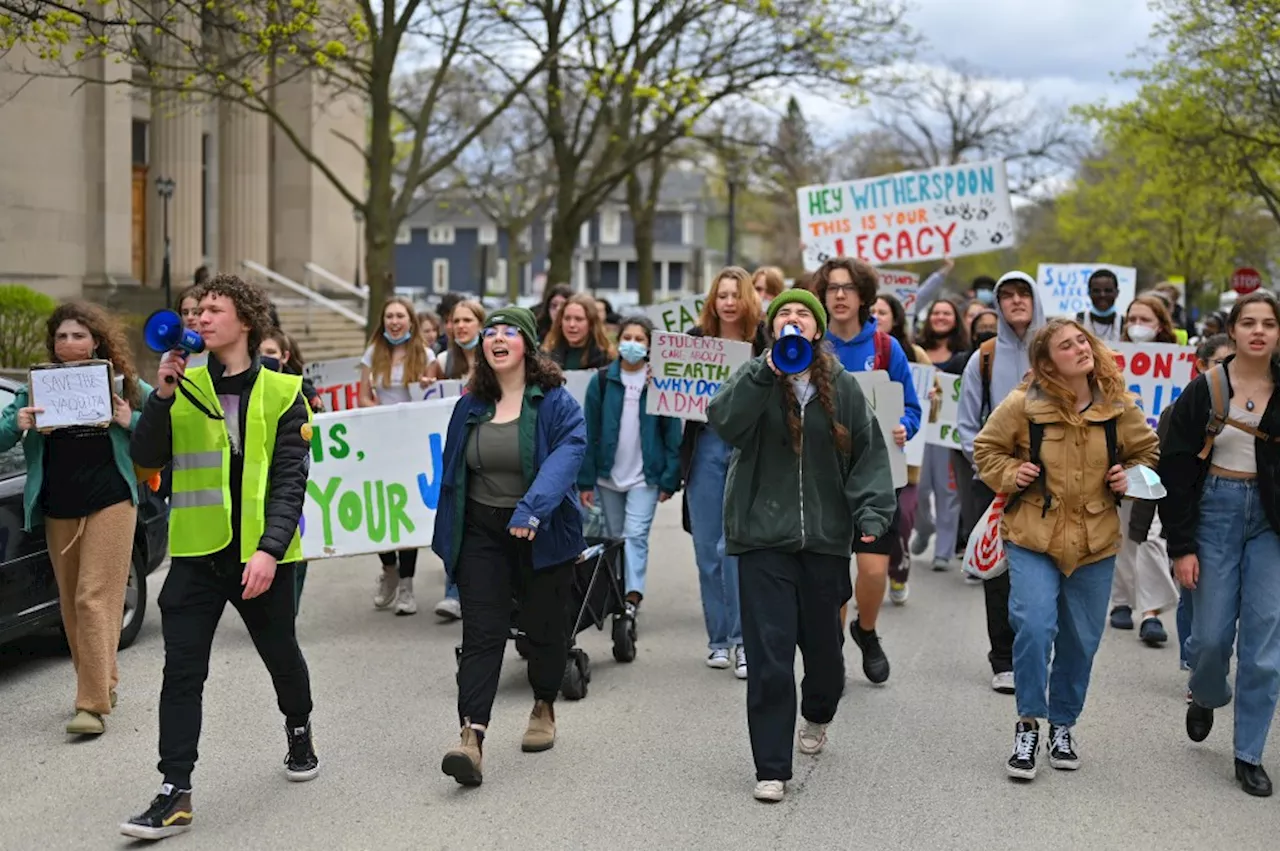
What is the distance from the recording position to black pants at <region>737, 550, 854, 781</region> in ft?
19.4

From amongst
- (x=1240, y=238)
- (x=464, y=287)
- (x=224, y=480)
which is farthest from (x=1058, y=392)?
(x=464, y=287)

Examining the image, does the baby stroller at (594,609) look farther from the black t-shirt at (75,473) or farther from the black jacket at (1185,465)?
the black jacket at (1185,465)

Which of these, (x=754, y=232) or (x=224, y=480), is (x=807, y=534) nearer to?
(x=224, y=480)

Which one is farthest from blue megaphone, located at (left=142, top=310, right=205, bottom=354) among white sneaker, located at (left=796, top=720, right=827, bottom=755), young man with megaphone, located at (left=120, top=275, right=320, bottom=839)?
white sneaker, located at (left=796, top=720, right=827, bottom=755)

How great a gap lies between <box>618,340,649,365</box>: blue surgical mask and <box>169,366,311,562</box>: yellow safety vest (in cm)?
341

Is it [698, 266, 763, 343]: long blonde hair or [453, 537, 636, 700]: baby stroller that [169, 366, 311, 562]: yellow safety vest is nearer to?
[453, 537, 636, 700]: baby stroller

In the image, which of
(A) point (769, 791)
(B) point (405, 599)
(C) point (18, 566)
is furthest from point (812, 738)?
(B) point (405, 599)

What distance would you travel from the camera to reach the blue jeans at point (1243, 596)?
20.2 feet

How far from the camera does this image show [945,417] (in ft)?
37.6

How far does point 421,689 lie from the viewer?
769cm

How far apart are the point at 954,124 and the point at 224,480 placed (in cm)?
5511

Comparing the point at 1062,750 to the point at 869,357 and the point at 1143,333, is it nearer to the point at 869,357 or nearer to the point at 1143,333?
the point at 869,357

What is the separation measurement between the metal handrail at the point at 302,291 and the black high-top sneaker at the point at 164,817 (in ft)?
91.7

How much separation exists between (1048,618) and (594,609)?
249cm
